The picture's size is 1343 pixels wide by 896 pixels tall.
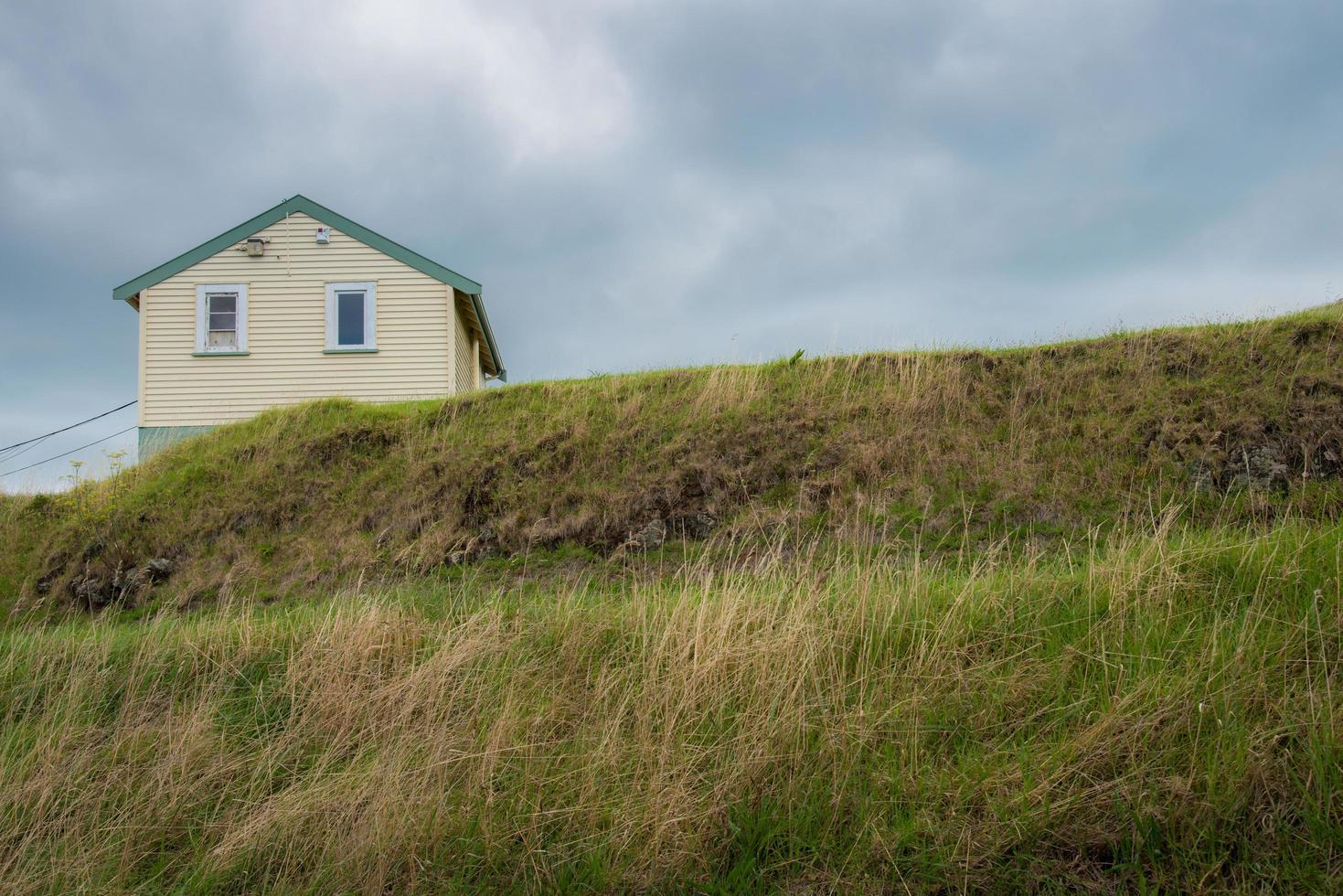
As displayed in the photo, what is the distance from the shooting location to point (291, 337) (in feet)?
65.7

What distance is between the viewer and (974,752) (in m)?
4.55

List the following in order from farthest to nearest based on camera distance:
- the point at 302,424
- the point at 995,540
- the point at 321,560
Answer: the point at 302,424 < the point at 321,560 < the point at 995,540

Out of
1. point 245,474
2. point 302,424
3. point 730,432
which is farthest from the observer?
point 302,424

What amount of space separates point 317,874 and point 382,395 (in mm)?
16758

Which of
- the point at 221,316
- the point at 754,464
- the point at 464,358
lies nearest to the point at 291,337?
the point at 221,316

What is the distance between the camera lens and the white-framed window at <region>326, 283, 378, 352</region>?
2009cm

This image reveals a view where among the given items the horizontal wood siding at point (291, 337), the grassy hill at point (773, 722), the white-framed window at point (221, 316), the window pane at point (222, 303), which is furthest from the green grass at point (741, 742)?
the window pane at point (222, 303)

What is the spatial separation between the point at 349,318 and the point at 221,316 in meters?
2.99

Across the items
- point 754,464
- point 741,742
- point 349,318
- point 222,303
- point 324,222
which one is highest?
point 324,222

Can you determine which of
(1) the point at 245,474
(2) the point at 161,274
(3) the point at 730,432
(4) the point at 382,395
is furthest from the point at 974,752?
(2) the point at 161,274

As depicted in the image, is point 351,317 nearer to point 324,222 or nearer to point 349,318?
point 349,318

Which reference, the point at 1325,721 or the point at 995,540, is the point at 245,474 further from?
the point at 1325,721

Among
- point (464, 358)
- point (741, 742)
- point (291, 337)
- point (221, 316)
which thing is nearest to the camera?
point (741, 742)

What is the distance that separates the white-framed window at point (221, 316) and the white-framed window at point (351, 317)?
6.52ft
